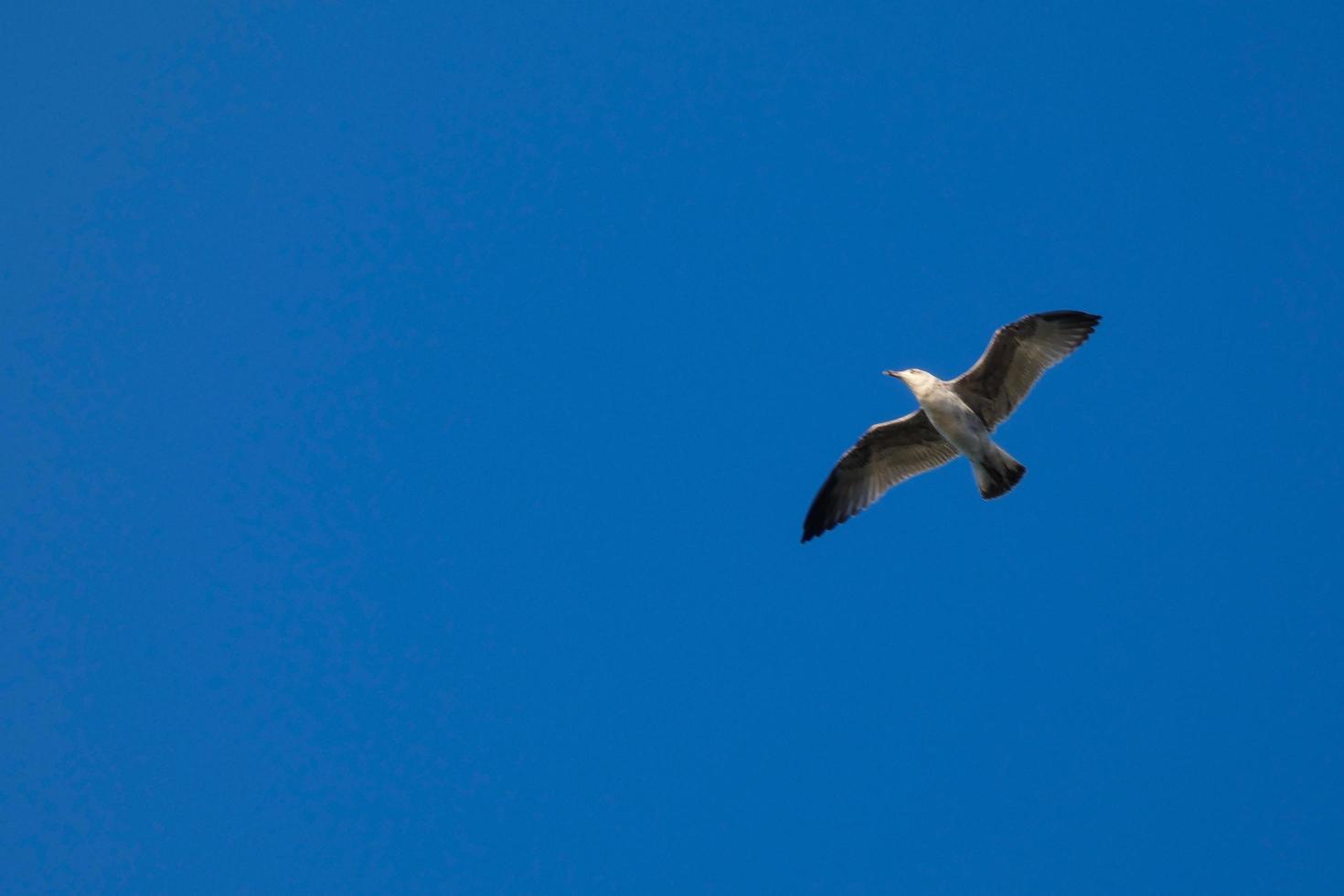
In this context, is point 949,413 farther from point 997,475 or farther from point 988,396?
point 997,475

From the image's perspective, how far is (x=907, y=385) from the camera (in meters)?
15.4

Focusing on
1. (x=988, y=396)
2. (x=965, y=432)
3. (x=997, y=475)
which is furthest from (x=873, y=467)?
(x=988, y=396)

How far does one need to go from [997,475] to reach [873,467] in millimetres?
1680

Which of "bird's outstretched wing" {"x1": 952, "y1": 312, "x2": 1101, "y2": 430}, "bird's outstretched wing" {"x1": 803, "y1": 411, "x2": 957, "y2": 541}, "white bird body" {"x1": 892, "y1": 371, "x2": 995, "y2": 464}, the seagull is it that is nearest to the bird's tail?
the seagull

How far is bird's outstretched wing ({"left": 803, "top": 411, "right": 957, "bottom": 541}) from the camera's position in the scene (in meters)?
16.4

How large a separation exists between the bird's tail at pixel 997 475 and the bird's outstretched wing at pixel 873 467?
0.84m

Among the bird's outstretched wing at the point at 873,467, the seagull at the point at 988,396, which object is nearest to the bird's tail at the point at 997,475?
the seagull at the point at 988,396

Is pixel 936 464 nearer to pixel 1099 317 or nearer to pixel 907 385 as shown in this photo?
pixel 907 385

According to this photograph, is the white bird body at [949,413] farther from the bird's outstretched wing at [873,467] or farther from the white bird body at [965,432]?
the bird's outstretched wing at [873,467]

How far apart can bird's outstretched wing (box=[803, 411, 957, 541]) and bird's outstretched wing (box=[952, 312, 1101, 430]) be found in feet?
3.25

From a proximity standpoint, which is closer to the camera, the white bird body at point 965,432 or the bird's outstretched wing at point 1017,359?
the bird's outstretched wing at point 1017,359

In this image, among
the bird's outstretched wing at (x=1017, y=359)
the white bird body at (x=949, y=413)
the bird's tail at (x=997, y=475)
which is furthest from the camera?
the bird's tail at (x=997, y=475)

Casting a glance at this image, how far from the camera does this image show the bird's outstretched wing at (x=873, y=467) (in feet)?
53.7

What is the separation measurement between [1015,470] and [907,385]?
158 centimetres
